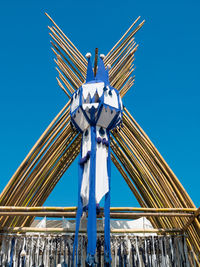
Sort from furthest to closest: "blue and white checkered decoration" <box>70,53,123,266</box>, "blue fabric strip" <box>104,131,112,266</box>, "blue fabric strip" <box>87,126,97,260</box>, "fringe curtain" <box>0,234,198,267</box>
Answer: "fringe curtain" <box>0,234,198,267</box>
"blue and white checkered decoration" <box>70,53,123,266</box>
"blue fabric strip" <box>104,131,112,266</box>
"blue fabric strip" <box>87,126,97,260</box>

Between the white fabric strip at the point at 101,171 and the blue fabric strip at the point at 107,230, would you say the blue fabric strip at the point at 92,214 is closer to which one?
the white fabric strip at the point at 101,171

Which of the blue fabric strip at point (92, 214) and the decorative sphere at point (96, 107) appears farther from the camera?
the decorative sphere at point (96, 107)

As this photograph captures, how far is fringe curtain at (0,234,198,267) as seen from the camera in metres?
8.41

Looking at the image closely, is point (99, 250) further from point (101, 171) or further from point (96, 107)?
point (96, 107)

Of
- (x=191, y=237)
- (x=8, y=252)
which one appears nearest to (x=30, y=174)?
(x=8, y=252)

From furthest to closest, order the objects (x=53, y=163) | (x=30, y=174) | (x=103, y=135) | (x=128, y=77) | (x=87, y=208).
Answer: (x=128, y=77), (x=53, y=163), (x=30, y=174), (x=103, y=135), (x=87, y=208)

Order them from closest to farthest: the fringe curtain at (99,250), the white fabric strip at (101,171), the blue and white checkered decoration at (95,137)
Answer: the blue and white checkered decoration at (95,137) < the white fabric strip at (101,171) < the fringe curtain at (99,250)

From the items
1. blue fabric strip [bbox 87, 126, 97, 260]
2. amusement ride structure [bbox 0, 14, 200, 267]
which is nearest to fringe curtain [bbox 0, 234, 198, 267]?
amusement ride structure [bbox 0, 14, 200, 267]

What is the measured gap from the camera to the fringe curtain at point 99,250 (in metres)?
8.41

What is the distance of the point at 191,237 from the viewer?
28.1 feet

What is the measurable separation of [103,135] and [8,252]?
349 cm

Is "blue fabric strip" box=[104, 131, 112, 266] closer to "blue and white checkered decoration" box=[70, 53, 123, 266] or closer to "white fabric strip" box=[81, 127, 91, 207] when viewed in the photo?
"blue and white checkered decoration" box=[70, 53, 123, 266]

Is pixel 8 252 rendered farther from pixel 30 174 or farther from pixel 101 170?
pixel 101 170

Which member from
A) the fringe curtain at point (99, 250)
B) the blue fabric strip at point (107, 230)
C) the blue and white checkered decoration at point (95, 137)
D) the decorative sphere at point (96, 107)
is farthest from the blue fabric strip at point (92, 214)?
the fringe curtain at point (99, 250)
